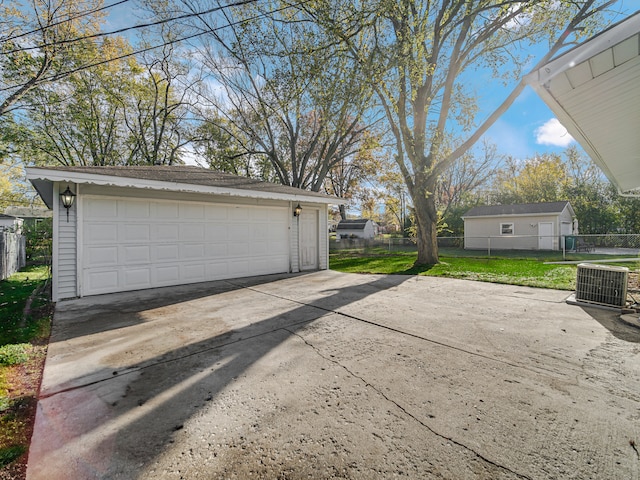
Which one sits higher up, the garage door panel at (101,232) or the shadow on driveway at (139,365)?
the garage door panel at (101,232)

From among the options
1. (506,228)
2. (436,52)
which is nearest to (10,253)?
(436,52)

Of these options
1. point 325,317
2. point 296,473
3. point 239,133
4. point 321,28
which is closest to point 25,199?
point 239,133

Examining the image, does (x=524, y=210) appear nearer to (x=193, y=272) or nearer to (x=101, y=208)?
(x=193, y=272)

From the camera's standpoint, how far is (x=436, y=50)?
971 cm

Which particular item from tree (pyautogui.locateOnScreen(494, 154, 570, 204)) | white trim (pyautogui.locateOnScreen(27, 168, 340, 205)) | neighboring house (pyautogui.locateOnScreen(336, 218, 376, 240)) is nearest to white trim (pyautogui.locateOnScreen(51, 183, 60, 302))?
white trim (pyautogui.locateOnScreen(27, 168, 340, 205))

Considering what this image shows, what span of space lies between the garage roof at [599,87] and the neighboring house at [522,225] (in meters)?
13.2

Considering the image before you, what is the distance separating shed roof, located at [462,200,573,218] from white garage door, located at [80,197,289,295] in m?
16.7

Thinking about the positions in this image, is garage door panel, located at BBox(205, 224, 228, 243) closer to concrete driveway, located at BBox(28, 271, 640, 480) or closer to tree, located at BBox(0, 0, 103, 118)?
concrete driveway, located at BBox(28, 271, 640, 480)

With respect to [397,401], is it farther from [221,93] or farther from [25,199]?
[25,199]

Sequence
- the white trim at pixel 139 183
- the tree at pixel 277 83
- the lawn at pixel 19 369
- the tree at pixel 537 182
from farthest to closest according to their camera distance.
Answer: the tree at pixel 537 182, the tree at pixel 277 83, the white trim at pixel 139 183, the lawn at pixel 19 369

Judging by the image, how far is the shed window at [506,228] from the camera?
62.5 feet

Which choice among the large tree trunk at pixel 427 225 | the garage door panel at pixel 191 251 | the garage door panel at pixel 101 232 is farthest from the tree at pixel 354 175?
the garage door panel at pixel 101 232

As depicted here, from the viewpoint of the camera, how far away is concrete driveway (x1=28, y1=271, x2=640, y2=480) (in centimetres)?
165

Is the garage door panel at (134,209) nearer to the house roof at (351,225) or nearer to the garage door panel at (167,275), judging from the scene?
the garage door panel at (167,275)
